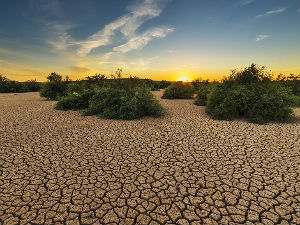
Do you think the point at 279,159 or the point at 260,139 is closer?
the point at 279,159

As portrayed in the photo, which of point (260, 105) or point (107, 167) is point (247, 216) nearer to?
point (107, 167)

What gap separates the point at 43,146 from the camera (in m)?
5.04

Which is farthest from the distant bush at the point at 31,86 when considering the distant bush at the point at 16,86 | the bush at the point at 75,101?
the bush at the point at 75,101

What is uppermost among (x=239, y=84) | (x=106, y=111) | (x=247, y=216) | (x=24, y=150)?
(x=239, y=84)

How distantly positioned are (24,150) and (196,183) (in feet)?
15.0

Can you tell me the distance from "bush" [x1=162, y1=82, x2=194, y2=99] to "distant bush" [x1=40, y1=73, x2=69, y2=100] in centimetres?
914

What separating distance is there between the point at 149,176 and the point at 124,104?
18.1ft

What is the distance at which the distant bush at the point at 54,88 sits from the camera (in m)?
14.7

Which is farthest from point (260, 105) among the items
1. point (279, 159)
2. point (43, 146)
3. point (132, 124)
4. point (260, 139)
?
point (43, 146)

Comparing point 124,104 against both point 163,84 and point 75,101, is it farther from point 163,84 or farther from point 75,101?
point 163,84

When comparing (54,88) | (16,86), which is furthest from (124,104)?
(16,86)

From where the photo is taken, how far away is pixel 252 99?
8.27 meters

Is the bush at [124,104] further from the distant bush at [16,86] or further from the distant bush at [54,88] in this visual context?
the distant bush at [16,86]

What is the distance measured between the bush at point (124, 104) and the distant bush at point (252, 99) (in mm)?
3191
